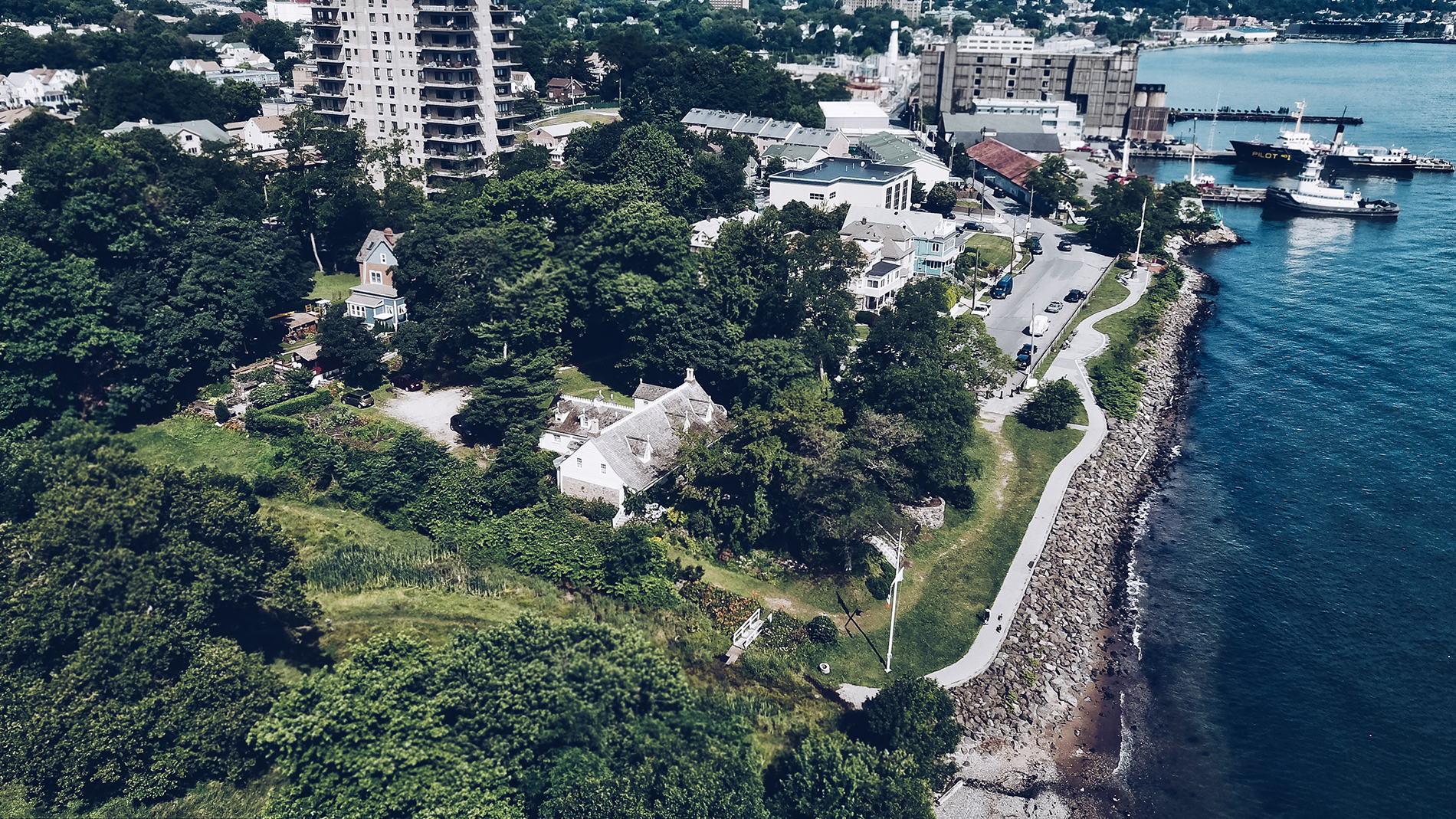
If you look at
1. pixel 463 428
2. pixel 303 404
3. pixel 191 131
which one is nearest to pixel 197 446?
pixel 303 404

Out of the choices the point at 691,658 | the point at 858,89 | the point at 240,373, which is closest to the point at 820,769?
the point at 691,658

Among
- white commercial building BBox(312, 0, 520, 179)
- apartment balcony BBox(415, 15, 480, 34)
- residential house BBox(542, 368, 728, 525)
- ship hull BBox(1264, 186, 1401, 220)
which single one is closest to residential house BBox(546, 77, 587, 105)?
white commercial building BBox(312, 0, 520, 179)

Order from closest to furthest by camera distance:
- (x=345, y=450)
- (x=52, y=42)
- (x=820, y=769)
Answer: (x=820, y=769) < (x=345, y=450) < (x=52, y=42)

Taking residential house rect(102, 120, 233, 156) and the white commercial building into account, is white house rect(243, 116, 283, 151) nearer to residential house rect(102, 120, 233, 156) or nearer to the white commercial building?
residential house rect(102, 120, 233, 156)

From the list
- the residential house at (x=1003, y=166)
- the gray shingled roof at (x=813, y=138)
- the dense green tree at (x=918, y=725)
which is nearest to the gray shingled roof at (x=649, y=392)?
the dense green tree at (x=918, y=725)

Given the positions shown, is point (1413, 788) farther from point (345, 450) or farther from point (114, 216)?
point (114, 216)

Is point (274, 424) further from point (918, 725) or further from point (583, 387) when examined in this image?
point (918, 725)
